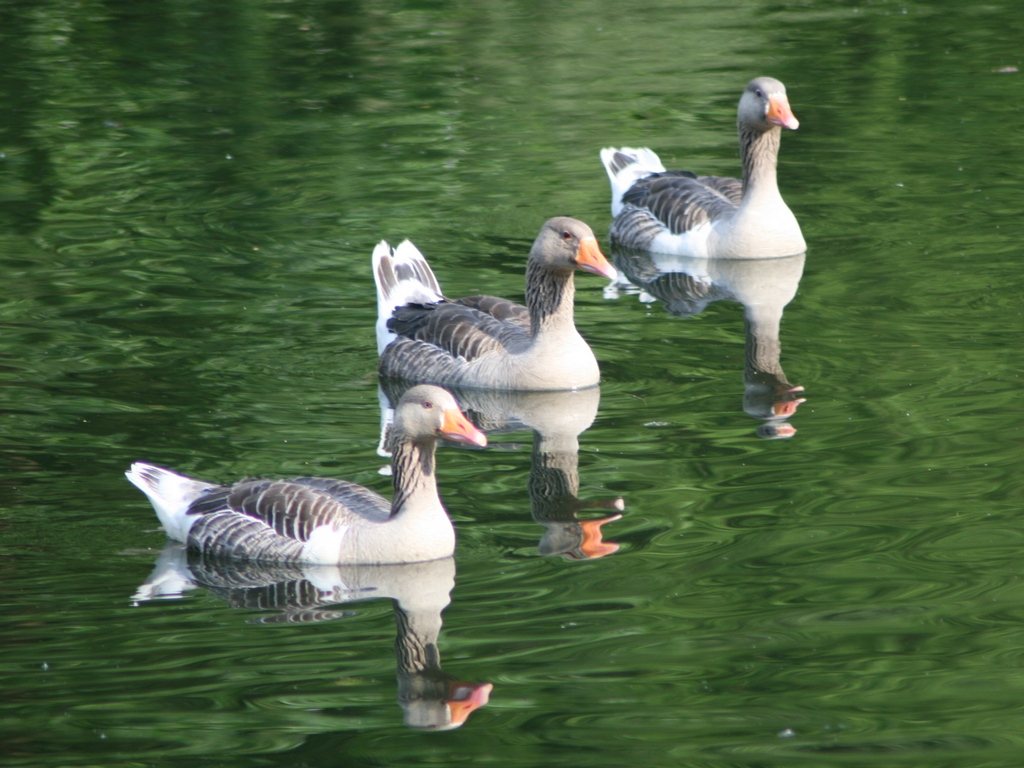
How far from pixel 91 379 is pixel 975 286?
740 centimetres

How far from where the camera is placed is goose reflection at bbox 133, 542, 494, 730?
8.43m

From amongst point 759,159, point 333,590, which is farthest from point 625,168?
point 333,590

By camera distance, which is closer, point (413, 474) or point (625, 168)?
point (413, 474)

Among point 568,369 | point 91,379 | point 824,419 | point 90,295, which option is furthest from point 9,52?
point 824,419

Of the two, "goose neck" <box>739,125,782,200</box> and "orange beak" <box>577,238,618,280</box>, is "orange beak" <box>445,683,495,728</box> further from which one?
"goose neck" <box>739,125,782,200</box>

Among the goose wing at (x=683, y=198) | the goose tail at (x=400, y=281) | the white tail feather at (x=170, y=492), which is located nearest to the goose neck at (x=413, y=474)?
the white tail feather at (x=170, y=492)

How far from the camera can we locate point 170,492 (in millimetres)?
10000

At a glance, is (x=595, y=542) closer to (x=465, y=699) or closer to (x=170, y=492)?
(x=465, y=699)

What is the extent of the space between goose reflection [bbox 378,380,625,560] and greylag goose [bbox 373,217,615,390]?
0.12 m

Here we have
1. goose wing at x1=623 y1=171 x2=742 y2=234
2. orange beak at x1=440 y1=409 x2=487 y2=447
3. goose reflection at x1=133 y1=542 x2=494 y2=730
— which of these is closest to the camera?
goose reflection at x1=133 y1=542 x2=494 y2=730

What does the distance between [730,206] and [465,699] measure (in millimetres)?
9524

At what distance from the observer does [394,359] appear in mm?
13352

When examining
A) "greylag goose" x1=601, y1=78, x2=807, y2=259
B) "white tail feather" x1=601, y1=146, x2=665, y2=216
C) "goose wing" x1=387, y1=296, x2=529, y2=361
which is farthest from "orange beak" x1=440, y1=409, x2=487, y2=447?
"white tail feather" x1=601, y1=146, x2=665, y2=216

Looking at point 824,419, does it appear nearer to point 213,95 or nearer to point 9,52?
point 213,95
